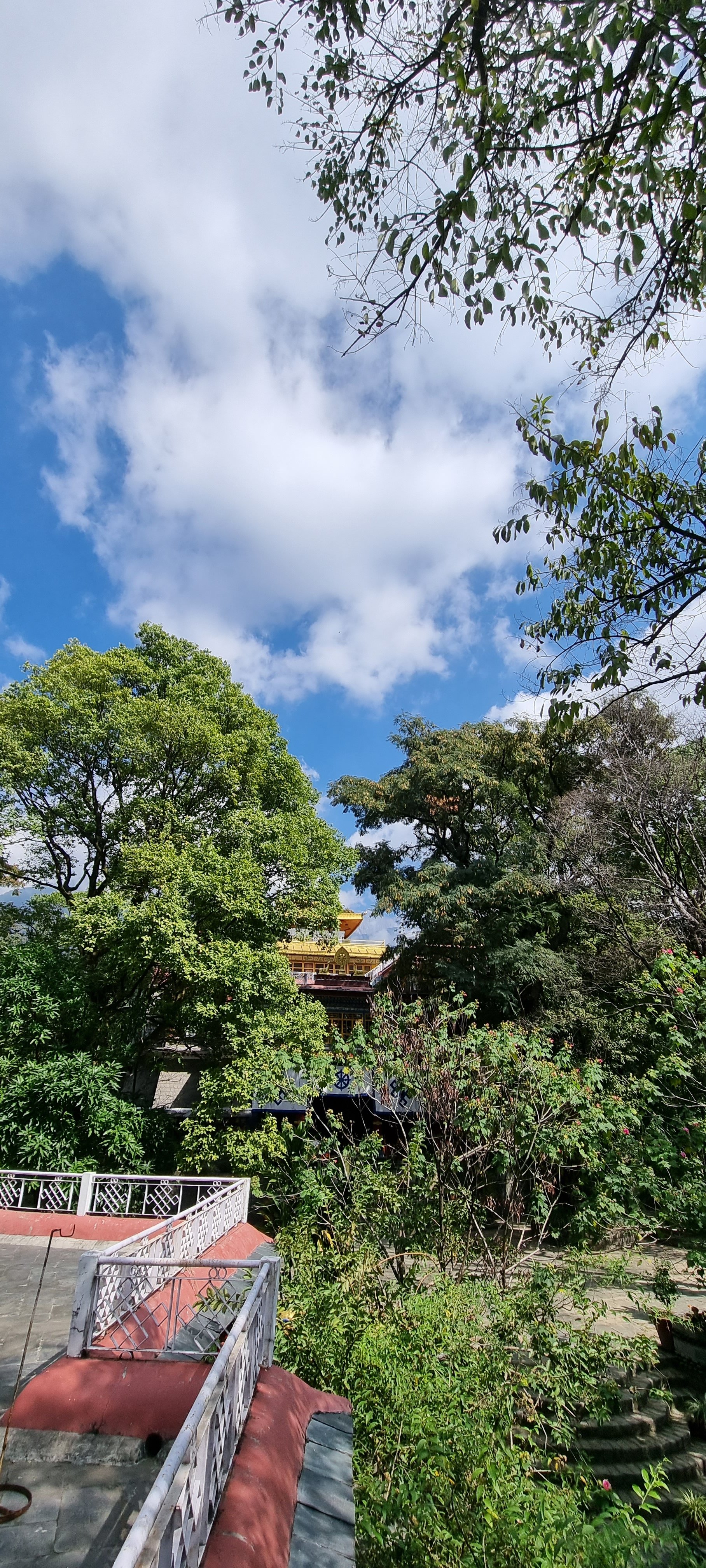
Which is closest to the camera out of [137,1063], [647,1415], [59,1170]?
[647,1415]

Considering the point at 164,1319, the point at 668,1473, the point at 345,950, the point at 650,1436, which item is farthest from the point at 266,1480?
the point at 345,950

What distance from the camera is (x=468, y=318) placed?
141 inches

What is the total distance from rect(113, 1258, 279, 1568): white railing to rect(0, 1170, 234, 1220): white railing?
6039 millimetres

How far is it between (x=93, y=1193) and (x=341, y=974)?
43.8ft

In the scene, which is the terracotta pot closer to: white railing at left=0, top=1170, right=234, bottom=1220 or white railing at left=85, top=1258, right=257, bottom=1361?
white railing at left=0, top=1170, right=234, bottom=1220

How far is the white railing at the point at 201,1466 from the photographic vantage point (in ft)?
5.25

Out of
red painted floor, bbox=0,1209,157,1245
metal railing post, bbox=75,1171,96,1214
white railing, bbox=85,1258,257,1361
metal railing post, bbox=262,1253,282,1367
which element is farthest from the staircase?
metal railing post, bbox=75,1171,96,1214

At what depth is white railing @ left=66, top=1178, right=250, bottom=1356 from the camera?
3301 mm

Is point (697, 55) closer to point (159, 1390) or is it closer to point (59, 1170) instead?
point (159, 1390)

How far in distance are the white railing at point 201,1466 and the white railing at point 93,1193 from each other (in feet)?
19.8

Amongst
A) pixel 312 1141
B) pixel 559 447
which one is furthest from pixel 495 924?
pixel 559 447

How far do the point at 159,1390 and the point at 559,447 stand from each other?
4863 mm

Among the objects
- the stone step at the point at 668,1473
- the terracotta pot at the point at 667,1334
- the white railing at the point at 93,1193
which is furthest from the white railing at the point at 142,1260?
the terracotta pot at the point at 667,1334

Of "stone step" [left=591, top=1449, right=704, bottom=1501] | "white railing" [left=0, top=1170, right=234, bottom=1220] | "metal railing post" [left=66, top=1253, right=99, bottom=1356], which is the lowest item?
"stone step" [left=591, top=1449, right=704, bottom=1501]
